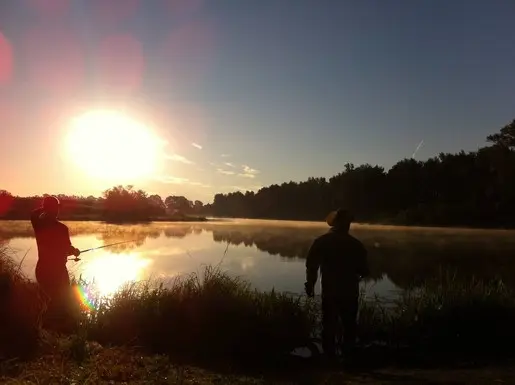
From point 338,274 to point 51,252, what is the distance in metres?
4.91

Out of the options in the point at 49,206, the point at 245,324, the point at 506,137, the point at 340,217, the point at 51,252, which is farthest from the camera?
the point at 506,137

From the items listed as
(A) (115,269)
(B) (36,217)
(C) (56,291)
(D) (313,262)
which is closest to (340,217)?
(D) (313,262)

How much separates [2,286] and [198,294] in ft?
11.3

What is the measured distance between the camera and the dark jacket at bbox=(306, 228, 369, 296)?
7.75 metres

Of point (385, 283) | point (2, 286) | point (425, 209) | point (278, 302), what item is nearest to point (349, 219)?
point (278, 302)

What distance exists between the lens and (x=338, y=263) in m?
7.80

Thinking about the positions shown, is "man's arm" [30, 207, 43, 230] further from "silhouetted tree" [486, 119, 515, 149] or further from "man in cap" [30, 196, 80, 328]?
"silhouetted tree" [486, 119, 515, 149]

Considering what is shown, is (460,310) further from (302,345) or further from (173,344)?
(173,344)

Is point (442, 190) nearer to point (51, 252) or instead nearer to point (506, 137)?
point (506, 137)

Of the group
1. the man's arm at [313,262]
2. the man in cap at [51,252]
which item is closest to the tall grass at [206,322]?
the man in cap at [51,252]

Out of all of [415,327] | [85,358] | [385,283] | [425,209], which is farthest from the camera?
[425,209]

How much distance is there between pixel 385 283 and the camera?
59.3ft

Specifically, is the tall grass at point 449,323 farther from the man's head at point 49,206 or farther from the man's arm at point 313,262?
the man's head at point 49,206

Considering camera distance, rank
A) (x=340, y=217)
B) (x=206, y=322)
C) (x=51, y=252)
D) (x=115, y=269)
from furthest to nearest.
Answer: (x=115, y=269), (x=206, y=322), (x=51, y=252), (x=340, y=217)
